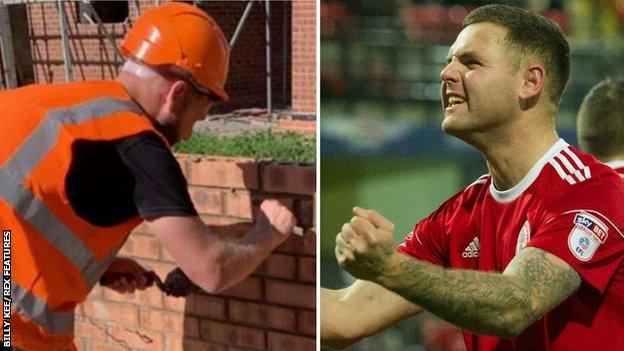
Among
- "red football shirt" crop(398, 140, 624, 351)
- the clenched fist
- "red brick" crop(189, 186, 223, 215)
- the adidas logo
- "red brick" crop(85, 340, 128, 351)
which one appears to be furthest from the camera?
"red brick" crop(85, 340, 128, 351)

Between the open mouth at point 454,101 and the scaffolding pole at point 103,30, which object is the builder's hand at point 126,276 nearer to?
the scaffolding pole at point 103,30

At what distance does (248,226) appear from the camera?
92.7 inches

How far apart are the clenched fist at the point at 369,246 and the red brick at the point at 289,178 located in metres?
0.44

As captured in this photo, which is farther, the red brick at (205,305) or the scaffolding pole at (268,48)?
the red brick at (205,305)

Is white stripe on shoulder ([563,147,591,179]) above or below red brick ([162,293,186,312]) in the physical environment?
above

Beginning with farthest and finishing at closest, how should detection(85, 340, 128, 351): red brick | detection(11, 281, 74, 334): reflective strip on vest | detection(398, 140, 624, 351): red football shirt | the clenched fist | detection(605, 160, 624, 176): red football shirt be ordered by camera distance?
detection(85, 340, 128, 351): red brick < detection(11, 281, 74, 334): reflective strip on vest < detection(605, 160, 624, 176): red football shirt < detection(398, 140, 624, 351): red football shirt < the clenched fist

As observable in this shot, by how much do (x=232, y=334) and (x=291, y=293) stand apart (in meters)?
0.26

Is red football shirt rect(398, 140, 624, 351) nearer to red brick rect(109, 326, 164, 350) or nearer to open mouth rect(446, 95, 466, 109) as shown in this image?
open mouth rect(446, 95, 466, 109)

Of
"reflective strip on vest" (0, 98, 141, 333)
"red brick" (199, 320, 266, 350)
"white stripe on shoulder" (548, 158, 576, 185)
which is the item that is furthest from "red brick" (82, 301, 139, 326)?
"white stripe on shoulder" (548, 158, 576, 185)

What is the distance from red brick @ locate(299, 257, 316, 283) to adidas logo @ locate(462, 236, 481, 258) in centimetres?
44

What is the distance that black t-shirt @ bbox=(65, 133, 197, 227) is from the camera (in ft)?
6.91

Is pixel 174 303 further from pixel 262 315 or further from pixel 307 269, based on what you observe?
pixel 307 269

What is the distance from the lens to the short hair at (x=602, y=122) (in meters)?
2.09

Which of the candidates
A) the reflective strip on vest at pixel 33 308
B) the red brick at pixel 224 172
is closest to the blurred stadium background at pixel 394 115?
the red brick at pixel 224 172
